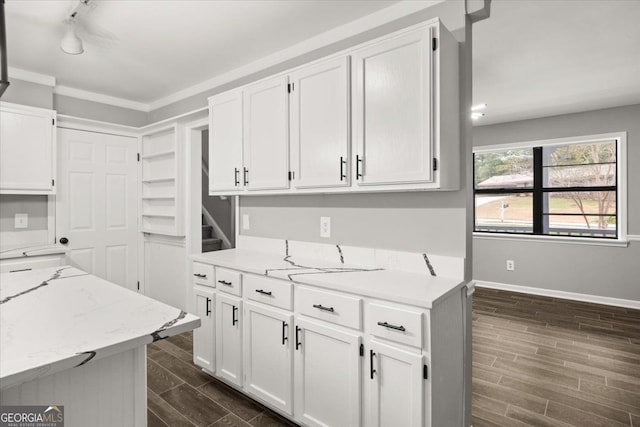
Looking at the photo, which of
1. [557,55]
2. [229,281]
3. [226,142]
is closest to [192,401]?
[229,281]

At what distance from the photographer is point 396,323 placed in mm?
1598

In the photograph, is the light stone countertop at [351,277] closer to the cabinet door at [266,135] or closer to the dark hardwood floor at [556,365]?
the cabinet door at [266,135]

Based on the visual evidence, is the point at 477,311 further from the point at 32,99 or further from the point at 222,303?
the point at 32,99

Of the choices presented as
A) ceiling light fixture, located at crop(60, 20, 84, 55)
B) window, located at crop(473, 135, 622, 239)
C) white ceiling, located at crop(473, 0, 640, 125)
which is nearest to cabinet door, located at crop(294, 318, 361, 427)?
white ceiling, located at crop(473, 0, 640, 125)

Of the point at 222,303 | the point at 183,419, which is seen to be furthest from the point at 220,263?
the point at 183,419

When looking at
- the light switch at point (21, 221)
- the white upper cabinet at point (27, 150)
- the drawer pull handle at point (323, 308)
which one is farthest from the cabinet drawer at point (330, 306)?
the light switch at point (21, 221)

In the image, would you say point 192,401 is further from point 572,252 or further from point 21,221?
point 572,252

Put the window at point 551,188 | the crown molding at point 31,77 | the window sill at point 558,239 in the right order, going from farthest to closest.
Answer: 1. the window at point 551,188
2. the window sill at point 558,239
3. the crown molding at point 31,77

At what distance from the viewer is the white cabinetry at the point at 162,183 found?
3707 millimetres

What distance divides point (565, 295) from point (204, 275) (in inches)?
187

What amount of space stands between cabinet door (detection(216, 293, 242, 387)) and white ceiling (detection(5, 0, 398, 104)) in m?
1.91

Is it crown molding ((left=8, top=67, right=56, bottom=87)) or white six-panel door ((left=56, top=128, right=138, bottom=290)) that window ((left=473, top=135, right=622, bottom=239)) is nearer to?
white six-panel door ((left=56, top=128, right=138, bottom=290))

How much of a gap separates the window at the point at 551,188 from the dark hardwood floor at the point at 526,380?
4.56 ft

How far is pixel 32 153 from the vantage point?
3295 mm
